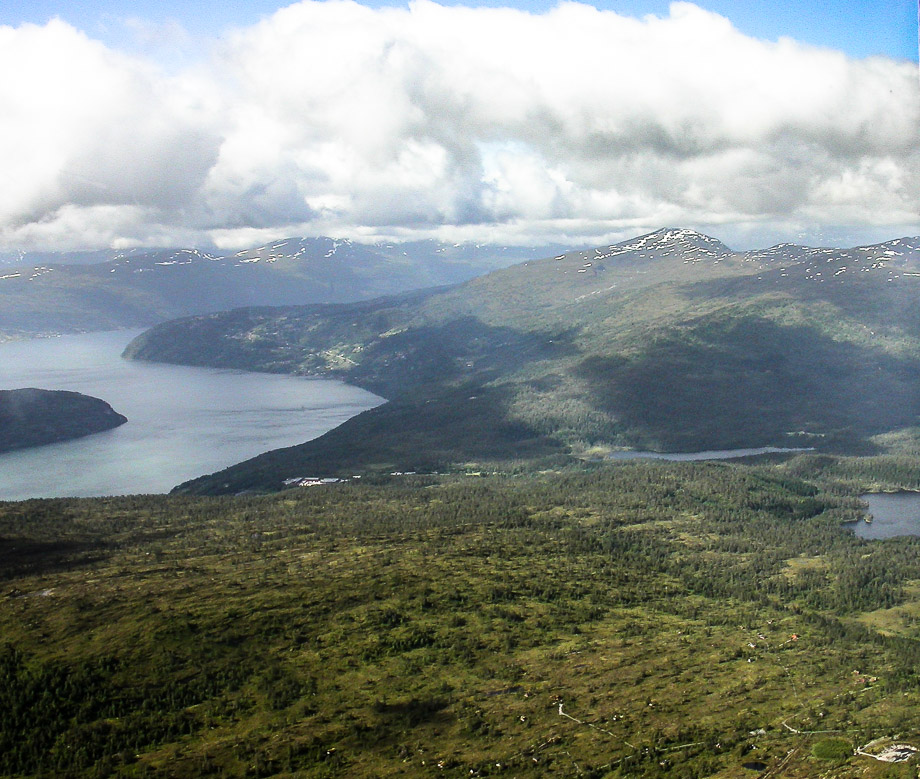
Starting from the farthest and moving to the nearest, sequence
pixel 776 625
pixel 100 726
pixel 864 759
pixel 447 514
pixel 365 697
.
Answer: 1. pixel 447 514
2. pixel 776 625
3. pixel 365 697
4. pixel 100 726
5. pixel 864 759

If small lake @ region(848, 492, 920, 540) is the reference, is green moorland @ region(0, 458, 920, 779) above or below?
above

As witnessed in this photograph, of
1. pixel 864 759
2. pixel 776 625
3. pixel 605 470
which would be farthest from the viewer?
pixel 605 470

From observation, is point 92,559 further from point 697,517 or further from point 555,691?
point 697,517

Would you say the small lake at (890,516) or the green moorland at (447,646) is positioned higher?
the green moorland at (447,646)

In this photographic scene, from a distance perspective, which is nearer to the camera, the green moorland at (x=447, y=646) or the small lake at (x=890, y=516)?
the green moorland at (x=447, y=646)

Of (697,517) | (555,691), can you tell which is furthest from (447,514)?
(555,691)
